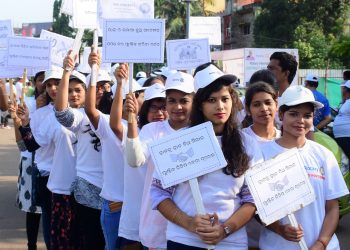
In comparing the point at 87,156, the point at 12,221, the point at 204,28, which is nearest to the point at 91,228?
the point at 87,156

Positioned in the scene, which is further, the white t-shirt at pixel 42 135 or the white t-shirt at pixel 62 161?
the white t-shirt at pixel 42 135

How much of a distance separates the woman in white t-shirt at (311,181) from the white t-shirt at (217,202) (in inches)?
9.3

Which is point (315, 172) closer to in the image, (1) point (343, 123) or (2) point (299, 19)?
(1) point (343, 123)

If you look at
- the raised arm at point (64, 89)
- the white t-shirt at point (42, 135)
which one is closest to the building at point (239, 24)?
the white t-shirt at point (42, 135)

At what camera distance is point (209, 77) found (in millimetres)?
3568

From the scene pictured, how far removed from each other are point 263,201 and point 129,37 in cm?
181

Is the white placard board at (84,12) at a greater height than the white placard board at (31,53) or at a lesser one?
greater

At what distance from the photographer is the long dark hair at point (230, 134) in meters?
3.42

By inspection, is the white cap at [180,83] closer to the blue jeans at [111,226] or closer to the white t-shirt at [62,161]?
the blue jeans at [111,226]

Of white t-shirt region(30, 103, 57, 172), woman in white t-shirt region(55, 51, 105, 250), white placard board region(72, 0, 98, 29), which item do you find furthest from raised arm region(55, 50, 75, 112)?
white placard board region(72, 0, 98, 29)

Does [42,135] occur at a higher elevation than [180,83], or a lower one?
lower

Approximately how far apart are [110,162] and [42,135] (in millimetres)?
1110

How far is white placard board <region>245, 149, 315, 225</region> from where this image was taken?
338 centimetres

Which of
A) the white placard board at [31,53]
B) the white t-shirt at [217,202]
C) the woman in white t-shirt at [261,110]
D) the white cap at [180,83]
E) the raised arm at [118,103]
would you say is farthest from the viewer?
the white placard board at [31,53]
